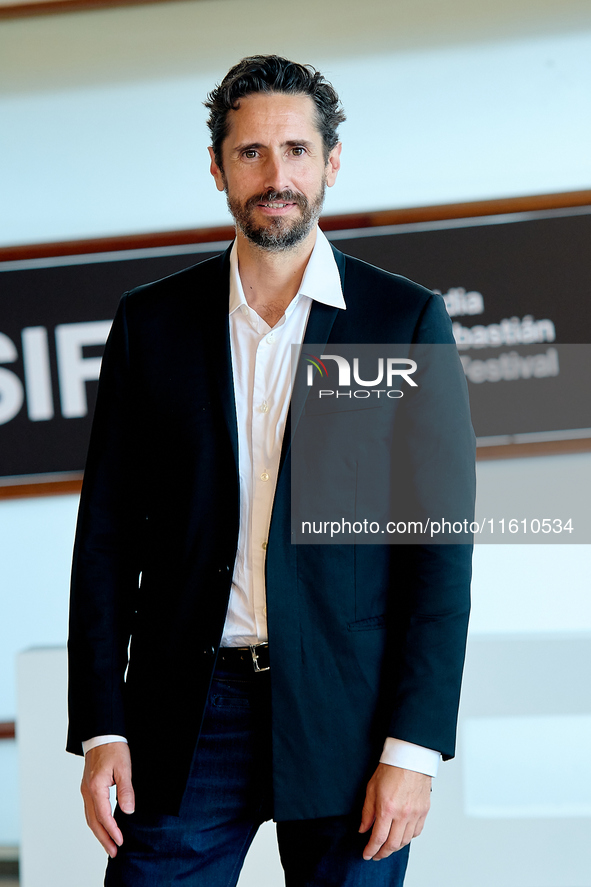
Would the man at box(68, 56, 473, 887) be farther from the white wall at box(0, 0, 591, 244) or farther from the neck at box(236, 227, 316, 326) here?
the white wall at box(0, 0, 591, 244)

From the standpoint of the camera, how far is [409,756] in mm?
1100

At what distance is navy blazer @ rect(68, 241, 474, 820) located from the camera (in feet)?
3.68

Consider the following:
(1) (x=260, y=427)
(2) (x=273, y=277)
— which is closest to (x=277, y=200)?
(2) (x=273, y=277)

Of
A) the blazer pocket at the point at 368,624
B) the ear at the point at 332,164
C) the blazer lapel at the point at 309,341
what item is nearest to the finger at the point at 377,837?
the blazer pocket at the point at 368,624

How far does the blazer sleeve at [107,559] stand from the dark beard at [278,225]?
0.26 m

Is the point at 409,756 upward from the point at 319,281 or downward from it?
downward

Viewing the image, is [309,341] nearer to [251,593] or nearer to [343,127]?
[251,593]

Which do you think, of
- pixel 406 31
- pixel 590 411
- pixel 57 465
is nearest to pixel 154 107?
pixel 406 31

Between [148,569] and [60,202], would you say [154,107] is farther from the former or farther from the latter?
[148,569]

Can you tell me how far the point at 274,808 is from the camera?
111 centimetres

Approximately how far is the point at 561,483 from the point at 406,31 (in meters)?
1.55

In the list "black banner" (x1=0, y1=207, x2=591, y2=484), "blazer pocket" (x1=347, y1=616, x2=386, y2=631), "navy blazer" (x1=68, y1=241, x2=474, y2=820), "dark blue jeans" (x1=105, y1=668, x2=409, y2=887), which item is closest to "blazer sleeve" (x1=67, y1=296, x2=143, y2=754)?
"navy blazer" (x1=68, y1=241, x2=474, y2=820)

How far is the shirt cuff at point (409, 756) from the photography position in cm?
110

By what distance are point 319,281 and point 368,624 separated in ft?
1.77
